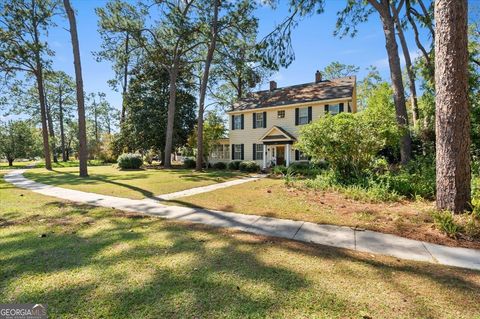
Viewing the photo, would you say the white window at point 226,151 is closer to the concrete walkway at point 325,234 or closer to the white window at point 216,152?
the white window at point 216,152

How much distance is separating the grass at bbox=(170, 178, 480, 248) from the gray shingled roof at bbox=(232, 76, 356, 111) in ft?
36.3

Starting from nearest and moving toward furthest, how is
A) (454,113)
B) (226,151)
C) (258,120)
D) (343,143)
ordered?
(454,113), (343,143), (258,120), (226,151)

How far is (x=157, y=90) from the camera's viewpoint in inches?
1000

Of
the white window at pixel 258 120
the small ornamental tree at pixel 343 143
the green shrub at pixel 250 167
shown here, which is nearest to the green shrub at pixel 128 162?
the green shrub at pixel 250 167

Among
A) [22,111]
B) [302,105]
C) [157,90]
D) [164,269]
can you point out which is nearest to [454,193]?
[164,269]

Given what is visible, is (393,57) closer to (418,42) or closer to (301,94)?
(418,42)

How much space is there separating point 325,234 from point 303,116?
14730mm

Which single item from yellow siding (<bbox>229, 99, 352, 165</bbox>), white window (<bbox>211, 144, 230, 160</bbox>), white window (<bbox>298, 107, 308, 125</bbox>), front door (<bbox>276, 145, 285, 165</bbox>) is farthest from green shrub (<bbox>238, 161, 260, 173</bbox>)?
white window (<bbox>211, 144, 230, 160</bbox>)

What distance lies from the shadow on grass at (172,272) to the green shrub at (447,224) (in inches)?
54.4

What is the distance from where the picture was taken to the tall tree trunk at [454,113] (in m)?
4.81

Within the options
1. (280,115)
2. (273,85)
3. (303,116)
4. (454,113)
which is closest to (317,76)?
(273,85)

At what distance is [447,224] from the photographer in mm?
4273

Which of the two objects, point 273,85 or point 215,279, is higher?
point 273,85

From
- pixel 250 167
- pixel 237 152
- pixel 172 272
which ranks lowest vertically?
pixel 172 272
